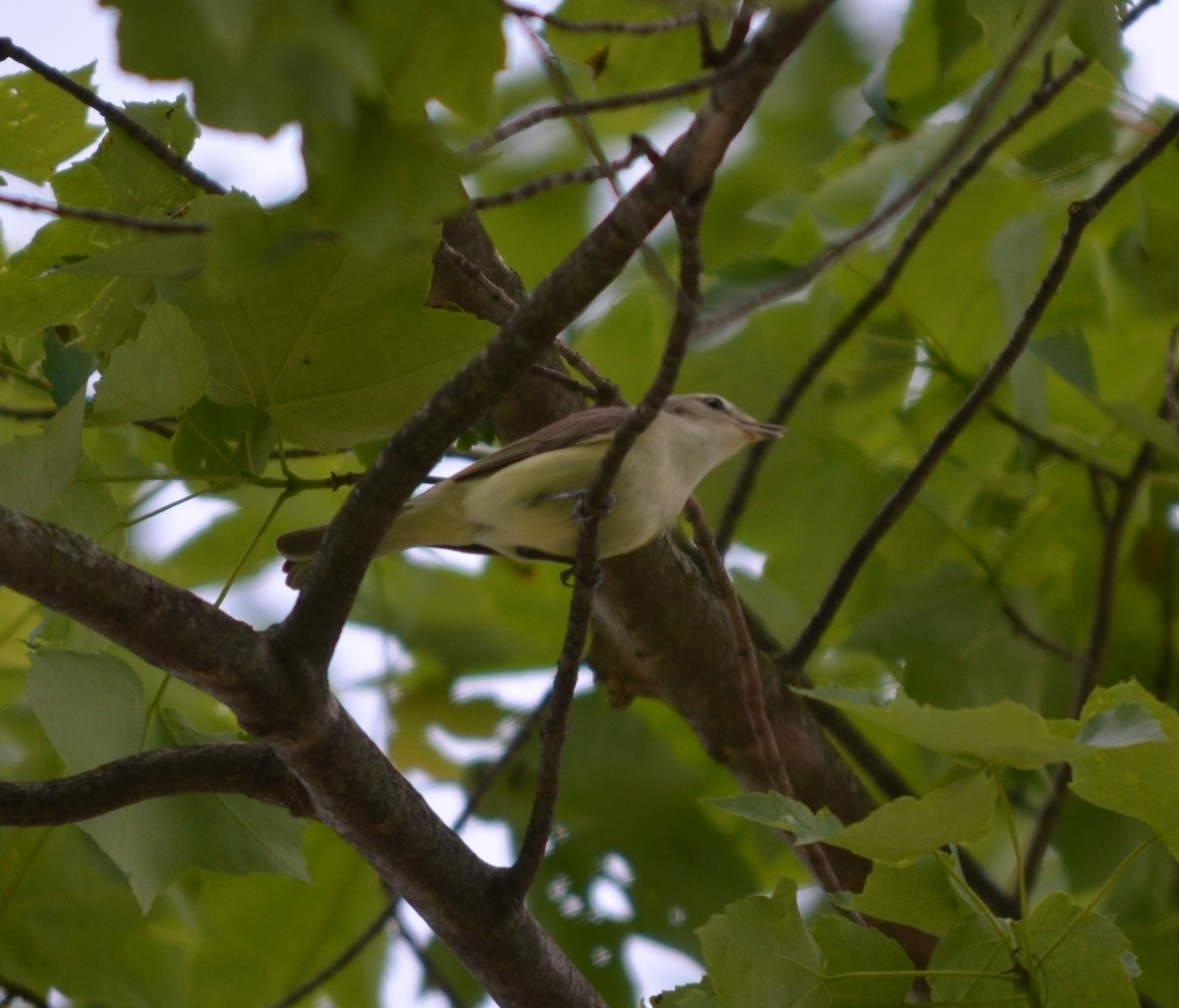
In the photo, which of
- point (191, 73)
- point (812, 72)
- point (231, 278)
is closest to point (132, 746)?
point (231, 278)

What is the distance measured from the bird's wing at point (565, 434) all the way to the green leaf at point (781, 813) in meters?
1.26

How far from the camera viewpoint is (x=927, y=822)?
73.9 inches

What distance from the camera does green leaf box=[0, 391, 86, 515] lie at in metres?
2.05

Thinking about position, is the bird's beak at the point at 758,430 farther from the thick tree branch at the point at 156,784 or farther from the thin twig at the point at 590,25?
the thin twig at the point at 590,25

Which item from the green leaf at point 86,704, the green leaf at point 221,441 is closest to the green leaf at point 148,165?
the green leaf at point 221,441

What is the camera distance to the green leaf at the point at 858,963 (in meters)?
2.07

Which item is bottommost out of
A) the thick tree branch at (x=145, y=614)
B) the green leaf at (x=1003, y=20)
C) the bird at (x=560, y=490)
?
the thick tree branch at (x=145, y=614)

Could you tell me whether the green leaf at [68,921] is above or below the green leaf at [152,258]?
below

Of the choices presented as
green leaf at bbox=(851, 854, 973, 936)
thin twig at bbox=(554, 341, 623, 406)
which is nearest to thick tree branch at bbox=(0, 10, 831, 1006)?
green leaf at bbox=(851, 854, 973, 936)

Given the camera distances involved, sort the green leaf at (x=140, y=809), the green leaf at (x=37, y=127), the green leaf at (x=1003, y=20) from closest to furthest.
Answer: the green leaf at (x=1003, y=20) → the green leaf at (x=140, y=809) → the green leaf at (x=37, y=127)

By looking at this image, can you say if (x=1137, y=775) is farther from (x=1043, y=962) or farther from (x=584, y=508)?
(x=584, y=508)

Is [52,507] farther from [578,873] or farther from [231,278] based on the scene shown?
[578,873]

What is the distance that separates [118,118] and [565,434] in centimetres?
117

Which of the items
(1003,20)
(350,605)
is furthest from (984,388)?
(350,605)
